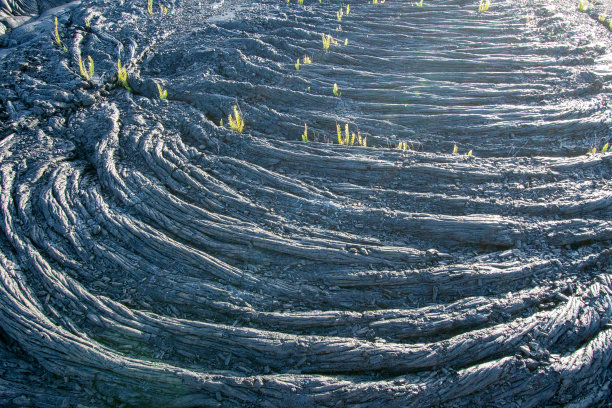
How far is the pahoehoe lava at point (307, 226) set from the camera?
394cm

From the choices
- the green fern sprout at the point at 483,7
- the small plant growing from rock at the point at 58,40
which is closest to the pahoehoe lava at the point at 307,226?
the small plant growing from rock at the point at 58,40

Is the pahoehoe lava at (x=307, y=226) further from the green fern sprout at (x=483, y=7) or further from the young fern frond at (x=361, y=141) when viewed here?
the green fern sprout at (x=483, y=7)

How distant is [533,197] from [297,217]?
127 inches

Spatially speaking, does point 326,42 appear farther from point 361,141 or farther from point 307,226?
point 307,226

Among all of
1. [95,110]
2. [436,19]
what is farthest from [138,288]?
[436,19]

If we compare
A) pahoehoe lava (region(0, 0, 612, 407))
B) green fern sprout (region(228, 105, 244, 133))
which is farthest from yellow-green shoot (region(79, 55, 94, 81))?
green fern sprout (region(228, 105, 244, 133))

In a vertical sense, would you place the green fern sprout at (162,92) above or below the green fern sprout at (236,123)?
above

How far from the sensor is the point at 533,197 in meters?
5.70

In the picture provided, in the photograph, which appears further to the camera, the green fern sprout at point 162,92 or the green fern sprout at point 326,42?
the green fern sprout at point 326,42

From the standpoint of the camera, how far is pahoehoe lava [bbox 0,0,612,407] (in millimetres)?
3943

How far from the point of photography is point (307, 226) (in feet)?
17.7

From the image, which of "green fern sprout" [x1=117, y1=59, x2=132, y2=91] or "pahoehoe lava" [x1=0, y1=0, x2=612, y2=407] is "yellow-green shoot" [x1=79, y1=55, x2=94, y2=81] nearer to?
"pahoehoe lava" [x1=0, y1=0, x2=612, y2=407]

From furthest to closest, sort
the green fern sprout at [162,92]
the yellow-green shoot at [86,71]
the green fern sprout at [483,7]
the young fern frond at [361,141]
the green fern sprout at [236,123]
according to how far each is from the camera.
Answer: the green fern sprout at [483,7], the yellow-green shoot at [86,71], the green fern sprout at [162,92], the green fern sprout at [236,123], the young fern frond at [361,141]

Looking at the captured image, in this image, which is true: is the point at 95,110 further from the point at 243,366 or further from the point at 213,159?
the point at 243,366
